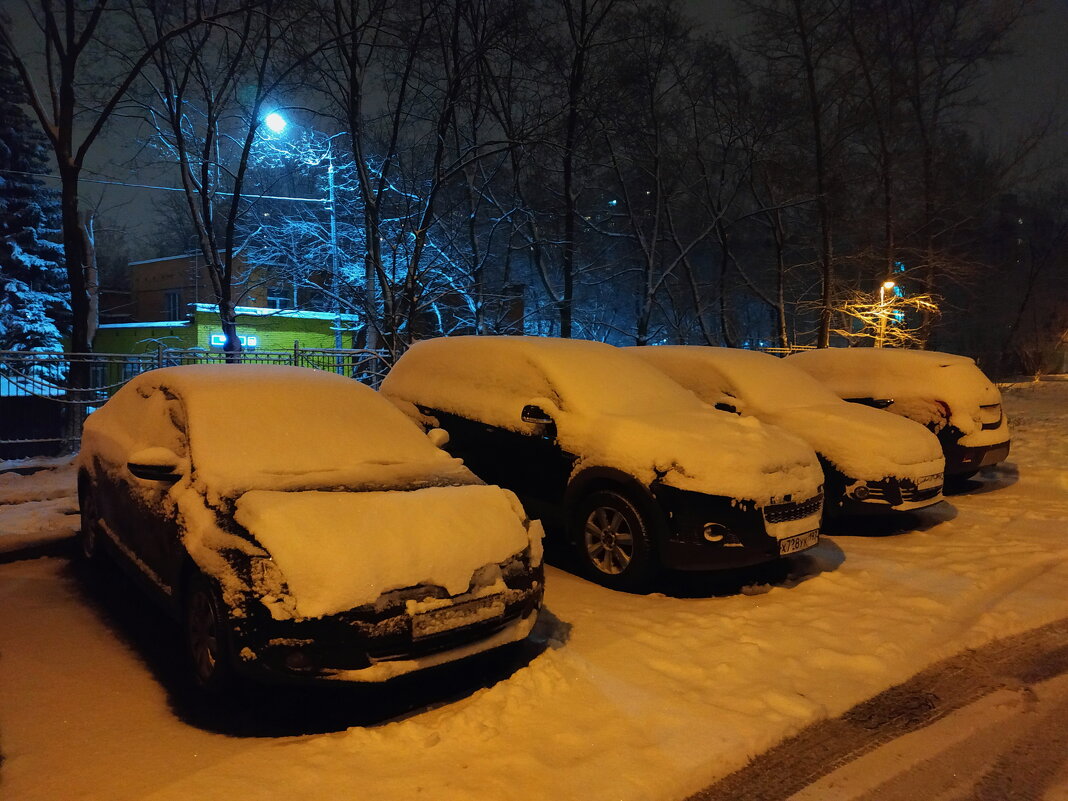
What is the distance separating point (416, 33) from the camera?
14523mm

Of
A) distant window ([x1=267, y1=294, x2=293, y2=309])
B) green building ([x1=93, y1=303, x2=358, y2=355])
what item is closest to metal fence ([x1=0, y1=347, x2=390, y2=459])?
green building ([x1=93, y1=303, x2=358, y2=355])

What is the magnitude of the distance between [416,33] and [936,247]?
56.0 feet

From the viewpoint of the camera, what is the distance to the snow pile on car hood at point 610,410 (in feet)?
16.7

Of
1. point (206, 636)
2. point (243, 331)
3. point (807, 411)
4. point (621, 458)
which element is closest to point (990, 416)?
point (807, 411)

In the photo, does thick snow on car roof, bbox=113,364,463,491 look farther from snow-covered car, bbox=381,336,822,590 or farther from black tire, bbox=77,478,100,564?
snow-covered car, bbox=381,336,822,590

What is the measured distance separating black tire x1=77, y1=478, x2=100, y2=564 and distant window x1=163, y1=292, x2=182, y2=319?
98.8 feet

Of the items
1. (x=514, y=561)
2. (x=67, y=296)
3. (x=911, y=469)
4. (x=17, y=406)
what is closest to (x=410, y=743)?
(x=514, y=561)

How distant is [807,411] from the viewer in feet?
23.8

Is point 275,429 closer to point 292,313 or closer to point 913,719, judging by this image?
point 913,719

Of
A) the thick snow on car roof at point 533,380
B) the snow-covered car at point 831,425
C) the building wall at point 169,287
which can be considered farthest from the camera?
the building wall at point 169,287

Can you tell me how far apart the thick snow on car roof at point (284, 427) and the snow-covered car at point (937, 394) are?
644 centimetres

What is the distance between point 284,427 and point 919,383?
300 inches

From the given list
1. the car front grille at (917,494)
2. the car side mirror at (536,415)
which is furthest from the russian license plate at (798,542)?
the car side mirror at (536,415)

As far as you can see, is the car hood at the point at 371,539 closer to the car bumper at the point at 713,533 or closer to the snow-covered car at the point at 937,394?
the car bumper at the point at 713,533
